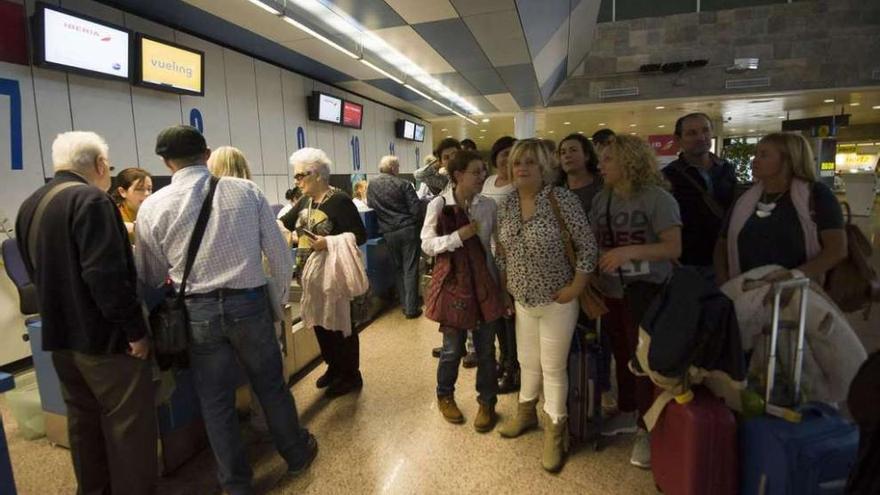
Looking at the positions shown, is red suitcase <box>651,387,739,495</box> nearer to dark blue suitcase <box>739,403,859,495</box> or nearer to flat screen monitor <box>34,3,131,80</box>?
dark blue suitcase <box>739,403,859,495</box>

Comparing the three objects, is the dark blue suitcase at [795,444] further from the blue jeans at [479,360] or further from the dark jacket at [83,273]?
the dark jacket at [83,273]

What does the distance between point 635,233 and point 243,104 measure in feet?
17.2

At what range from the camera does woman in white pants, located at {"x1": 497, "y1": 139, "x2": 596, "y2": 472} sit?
2.02 m

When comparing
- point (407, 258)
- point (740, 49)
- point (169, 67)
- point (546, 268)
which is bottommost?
point (407, 258)

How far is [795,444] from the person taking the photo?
1.36 m

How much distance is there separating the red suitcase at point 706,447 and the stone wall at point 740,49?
445 inches

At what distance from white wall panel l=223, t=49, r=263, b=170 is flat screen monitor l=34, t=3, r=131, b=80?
158 cm

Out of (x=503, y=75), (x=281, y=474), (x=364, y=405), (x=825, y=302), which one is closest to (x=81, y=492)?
(x=281, y=474)

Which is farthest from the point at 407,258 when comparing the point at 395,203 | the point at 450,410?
the point at 450,410

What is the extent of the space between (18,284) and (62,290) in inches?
57.4

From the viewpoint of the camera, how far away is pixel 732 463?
5.03 feet

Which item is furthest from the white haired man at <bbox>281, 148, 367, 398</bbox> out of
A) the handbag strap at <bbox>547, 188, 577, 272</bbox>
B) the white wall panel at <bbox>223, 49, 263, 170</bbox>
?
Answer: the white wall panel at <bbox>223, 49, 263, 170</bbox>

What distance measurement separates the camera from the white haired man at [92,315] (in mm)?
A: 1649

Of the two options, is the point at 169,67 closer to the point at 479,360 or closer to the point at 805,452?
→ the point at 479,360
